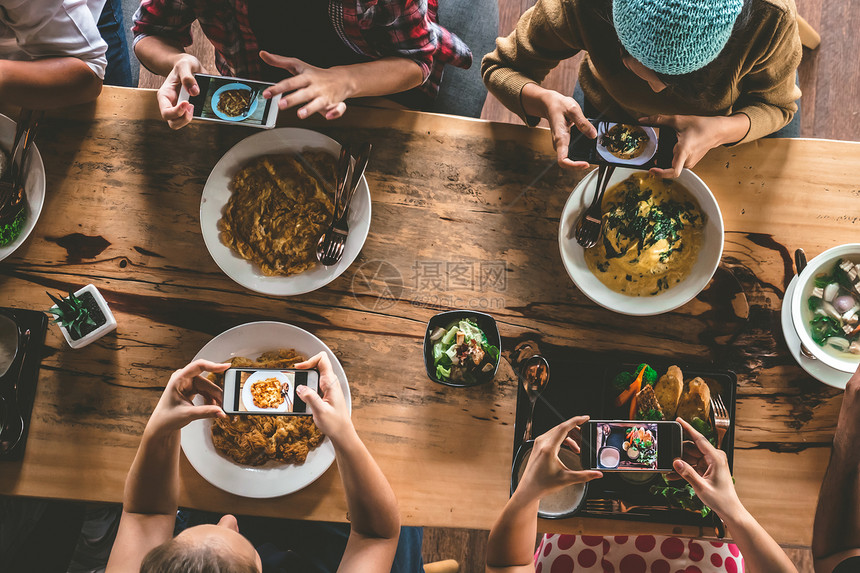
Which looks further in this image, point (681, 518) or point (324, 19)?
point (324, 19)

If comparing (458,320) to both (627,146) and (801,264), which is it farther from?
(801,264)

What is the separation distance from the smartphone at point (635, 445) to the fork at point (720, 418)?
0.19 m

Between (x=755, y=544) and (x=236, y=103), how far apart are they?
5.62ft

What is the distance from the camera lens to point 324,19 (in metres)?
1.72

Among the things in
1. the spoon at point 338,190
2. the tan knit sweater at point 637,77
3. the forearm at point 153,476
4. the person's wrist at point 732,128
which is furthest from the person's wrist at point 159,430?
the person's wrist at point 732,128

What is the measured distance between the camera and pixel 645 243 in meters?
1.57

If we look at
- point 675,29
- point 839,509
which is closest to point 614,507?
point 839,509

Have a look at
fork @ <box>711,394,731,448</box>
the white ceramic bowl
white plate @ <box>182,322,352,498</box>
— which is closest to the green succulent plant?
white plate @ <box>182,322,352,498</box>

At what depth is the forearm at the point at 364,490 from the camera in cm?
145

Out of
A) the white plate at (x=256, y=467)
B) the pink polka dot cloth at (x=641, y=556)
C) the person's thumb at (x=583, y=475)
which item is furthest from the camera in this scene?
the pink polka dot cloth at (x=641, y=556)

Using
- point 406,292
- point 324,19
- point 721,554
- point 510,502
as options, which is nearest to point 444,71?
point 324,19

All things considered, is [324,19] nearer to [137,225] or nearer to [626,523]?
[137,225]

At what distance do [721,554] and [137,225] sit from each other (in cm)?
208

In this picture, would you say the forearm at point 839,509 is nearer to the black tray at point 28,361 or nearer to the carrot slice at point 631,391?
the carrot slice at point 631,391
